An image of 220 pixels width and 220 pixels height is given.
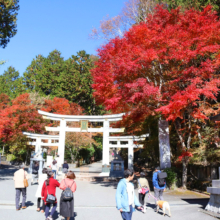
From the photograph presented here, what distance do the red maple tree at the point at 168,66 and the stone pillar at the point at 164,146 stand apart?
91 cm

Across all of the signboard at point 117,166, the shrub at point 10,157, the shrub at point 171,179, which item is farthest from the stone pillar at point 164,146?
the shrub at point 10,157

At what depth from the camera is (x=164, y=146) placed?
1211cm

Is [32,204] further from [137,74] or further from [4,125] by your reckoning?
[4,125]

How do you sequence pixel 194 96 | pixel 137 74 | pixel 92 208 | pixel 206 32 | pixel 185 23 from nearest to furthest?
pixel 92 208 → pixel 194 96 → pixel 206 32 → pixel 185 23 → pixel 137 74

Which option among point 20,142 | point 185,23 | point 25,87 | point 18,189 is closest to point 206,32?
point 185,23

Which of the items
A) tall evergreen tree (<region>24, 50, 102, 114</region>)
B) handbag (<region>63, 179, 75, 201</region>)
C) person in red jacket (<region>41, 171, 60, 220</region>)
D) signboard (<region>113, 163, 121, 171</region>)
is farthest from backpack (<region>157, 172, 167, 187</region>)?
tall evergreen tree (<region>24, 50, 102, 114</region>)

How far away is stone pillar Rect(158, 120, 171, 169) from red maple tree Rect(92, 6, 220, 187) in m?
0.91

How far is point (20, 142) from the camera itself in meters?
26.8

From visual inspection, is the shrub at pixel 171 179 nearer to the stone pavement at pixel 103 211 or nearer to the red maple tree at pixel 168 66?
the red maple tree at pixel 168 66

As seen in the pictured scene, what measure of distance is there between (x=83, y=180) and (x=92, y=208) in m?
9.43

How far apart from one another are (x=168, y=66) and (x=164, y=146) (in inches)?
172

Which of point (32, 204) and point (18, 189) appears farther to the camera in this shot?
point (32, 204)

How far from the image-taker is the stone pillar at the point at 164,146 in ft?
39.3

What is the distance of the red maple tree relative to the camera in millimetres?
9461
